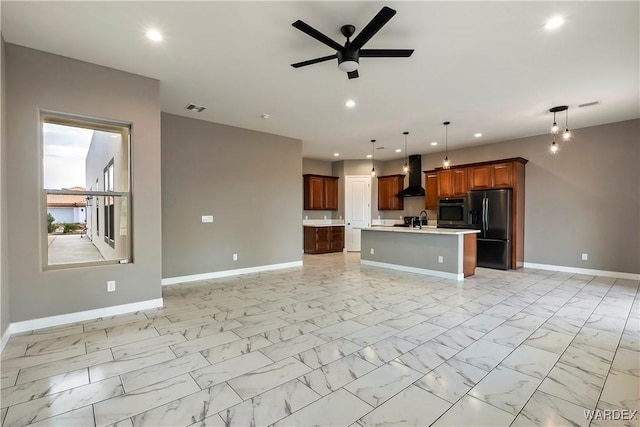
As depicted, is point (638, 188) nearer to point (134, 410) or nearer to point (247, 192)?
point (247, 192)

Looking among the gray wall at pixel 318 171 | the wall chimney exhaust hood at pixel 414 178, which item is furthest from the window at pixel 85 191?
the wall chimney exhaust hood at pixel 414 178

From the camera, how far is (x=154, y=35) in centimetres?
290

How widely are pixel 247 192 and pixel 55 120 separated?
3.16 meters

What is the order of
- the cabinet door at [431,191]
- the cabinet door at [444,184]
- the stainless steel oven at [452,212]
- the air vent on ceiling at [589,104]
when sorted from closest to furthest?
the air vent on ceiling at [589,104] < the stainless steel oven at [452,212] < the cabinet door at [444,184] < the cabinet door at [431,191]

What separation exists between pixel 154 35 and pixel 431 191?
283 inches

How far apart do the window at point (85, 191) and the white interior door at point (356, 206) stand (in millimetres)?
6794

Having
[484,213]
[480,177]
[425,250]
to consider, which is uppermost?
[480,177]

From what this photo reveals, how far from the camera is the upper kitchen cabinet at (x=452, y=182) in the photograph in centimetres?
728

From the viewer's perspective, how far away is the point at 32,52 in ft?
10.3

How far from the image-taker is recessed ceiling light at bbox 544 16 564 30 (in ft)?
8.59

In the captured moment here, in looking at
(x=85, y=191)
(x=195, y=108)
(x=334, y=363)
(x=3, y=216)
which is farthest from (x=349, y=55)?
(x=3, y=216)

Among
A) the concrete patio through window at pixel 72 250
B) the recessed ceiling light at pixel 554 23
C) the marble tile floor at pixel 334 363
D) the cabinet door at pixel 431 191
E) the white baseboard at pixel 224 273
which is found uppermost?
the recessed ceiling light at pixel 554 23

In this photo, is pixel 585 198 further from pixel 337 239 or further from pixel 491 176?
pixel 337 239

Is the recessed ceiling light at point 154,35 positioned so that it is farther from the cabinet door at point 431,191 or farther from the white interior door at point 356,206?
the white interior door at point 356,206
